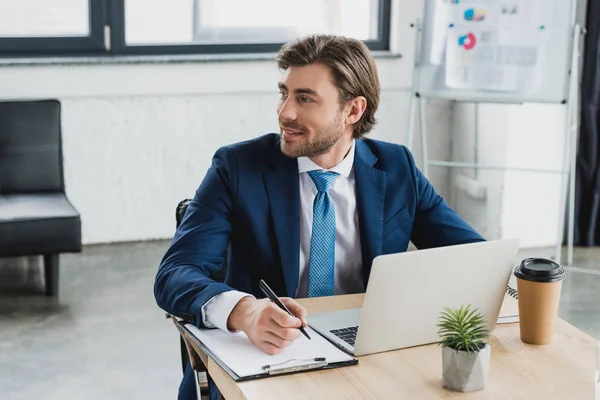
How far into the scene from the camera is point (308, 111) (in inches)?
83.3

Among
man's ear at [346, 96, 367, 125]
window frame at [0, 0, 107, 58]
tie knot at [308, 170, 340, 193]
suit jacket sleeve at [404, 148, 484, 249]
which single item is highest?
window frame at [0, 0, 107, 58]

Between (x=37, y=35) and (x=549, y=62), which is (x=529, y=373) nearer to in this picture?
(x=549, y=62)

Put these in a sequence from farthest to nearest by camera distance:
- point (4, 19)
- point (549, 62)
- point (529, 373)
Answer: point (4, 19)
point (549, 62)
point (529, 373)

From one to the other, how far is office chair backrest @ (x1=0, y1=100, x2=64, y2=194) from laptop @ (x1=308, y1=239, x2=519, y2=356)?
9.66 ft

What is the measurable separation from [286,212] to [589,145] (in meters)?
3.13

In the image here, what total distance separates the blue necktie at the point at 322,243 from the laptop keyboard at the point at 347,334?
0.31m

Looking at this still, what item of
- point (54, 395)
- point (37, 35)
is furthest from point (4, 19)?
point (54, 395)

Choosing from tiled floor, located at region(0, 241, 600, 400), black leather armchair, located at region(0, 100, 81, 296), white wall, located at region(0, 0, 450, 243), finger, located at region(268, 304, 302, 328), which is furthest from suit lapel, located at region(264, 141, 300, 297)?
white wall, located at region(0, 0, 450, 243)

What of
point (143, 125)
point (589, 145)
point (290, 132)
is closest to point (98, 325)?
point (143, 125)

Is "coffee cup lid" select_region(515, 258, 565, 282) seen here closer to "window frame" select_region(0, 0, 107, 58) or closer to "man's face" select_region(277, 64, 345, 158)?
"man's face" select_region(277, 64, 345, 158)

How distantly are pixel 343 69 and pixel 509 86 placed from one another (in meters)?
2.41

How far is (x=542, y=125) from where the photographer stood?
482 cm

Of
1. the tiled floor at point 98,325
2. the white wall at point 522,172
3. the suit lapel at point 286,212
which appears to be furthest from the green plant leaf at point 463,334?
the white wall at point 522,172

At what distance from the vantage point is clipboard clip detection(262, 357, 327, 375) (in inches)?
62.0
